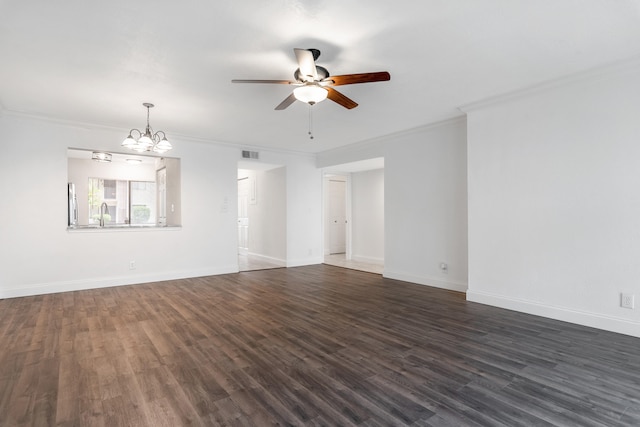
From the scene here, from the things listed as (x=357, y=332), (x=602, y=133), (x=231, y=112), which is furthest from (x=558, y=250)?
(x=231, y=112)

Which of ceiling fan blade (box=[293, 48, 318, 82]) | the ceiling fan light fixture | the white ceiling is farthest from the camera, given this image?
the ceiling fan light fixture

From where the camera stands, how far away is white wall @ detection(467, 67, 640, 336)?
10.2 feet

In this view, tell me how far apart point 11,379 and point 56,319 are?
154cm

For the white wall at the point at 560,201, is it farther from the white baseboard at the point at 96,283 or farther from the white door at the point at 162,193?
the white door at the point at 162,193

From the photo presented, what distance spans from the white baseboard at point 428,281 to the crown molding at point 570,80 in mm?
2532

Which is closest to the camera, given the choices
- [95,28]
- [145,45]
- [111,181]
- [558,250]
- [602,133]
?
[95,28]

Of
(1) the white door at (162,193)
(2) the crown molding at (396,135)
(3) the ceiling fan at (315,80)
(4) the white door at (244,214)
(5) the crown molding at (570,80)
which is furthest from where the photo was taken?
(4) the white door at (244,214)

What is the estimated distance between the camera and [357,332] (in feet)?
10.3

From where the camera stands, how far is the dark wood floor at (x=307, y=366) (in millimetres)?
1851

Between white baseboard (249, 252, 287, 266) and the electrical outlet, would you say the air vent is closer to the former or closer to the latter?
white baseboard (249, 252, 287, 266)

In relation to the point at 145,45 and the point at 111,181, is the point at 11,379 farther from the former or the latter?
the point at 111,181

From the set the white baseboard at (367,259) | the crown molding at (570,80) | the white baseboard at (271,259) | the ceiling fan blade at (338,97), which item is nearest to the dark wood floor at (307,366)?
the ceiling fan blade at (338,97)

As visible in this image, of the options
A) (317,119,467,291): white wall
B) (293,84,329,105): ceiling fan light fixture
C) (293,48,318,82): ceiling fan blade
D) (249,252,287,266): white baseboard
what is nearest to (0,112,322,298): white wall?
(249,252,287,266): white baseboard

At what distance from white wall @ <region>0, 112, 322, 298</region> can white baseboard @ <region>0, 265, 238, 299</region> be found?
0.5 inches
